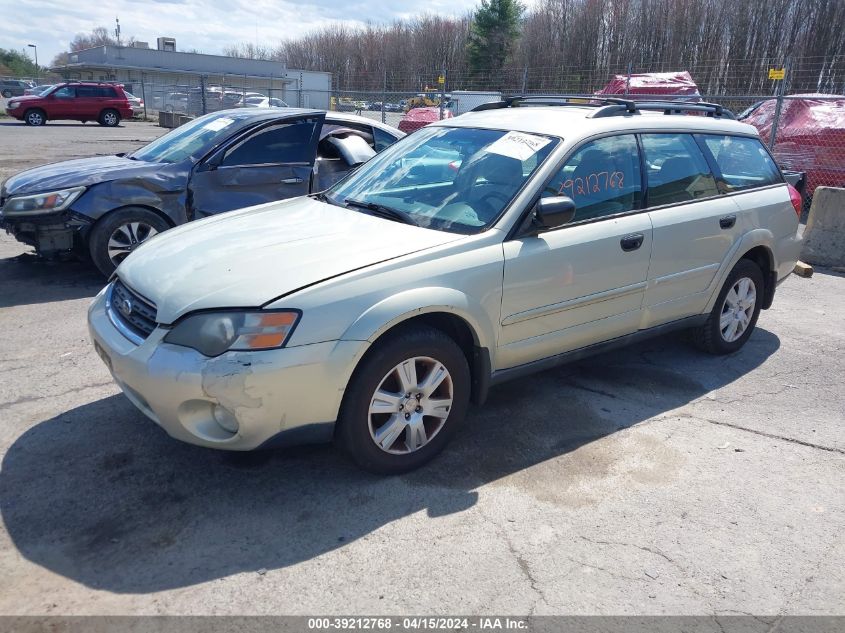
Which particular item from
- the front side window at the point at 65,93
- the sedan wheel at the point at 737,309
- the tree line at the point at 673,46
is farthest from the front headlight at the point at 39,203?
the front side window at the point at 65,93

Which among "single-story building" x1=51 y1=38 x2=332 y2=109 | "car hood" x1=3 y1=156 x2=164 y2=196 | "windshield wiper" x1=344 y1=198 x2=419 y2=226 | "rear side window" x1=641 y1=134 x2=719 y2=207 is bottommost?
"car hood" x1=3 y1=156 x2=164 y2=196

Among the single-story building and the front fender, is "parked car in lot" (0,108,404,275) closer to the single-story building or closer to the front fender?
the front fender

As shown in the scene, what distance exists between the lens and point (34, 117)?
28.0 metres

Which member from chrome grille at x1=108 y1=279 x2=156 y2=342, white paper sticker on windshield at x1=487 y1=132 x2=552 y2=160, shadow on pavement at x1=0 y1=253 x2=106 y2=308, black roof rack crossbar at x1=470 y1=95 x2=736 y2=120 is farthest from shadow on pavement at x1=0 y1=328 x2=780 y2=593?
shadow on pavement at x1=0 y1=253 x2=106 y2=308

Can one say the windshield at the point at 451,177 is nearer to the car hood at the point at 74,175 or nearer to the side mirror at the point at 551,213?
the side mirror at the point at 551,213

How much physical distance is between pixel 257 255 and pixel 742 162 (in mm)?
3721

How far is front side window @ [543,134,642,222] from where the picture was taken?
3861 millimetres

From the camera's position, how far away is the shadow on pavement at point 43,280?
6023 millimetres

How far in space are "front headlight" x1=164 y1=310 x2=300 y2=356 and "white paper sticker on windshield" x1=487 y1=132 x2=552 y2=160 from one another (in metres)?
1.74

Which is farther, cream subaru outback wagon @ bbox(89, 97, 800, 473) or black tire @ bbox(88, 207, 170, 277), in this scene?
black tire @ bbox(88, 207, 170, 277)

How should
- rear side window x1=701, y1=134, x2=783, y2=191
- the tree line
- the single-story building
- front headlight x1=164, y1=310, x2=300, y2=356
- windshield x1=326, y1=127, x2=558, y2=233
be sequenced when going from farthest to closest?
the single-story building < the tree line < rear side window x1=701, y1=134, x2=783, y2=191 < windshield x1=326, y1=127, x2=558, y2=233 < front headlight x1=164, y1=310, x2=300, y2=356

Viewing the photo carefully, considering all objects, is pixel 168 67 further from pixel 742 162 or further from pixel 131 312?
pixel 131 312

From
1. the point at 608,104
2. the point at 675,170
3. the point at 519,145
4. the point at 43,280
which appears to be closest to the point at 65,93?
the point at 43,280

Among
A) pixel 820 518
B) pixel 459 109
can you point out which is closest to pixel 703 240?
pixel 820 518
